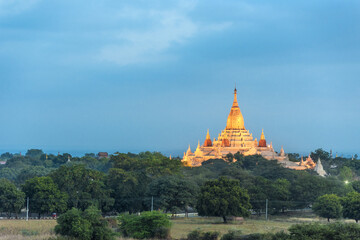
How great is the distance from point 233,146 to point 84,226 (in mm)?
88546

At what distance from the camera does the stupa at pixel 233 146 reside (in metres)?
126

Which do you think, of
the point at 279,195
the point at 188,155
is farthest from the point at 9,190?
the point at 188,155

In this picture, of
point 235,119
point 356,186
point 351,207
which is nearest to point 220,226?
point 351,207

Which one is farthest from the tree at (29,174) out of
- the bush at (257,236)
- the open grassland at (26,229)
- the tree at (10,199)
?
the bush at (257,236)

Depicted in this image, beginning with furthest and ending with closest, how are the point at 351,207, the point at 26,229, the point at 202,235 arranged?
the point at 351,207 < the point at 26,229 < the point at 202,235

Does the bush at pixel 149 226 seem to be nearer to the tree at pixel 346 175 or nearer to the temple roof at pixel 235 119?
the tree at pixel 346 175

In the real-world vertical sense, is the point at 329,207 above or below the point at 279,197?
below

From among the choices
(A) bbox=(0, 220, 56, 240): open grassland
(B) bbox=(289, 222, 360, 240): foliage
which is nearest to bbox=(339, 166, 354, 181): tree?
(A) bbox=(0, 220, 56, 240): open grassland

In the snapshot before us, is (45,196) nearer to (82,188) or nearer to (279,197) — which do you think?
(82,188)

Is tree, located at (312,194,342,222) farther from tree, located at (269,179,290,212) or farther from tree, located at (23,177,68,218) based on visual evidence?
tree, located at (23,177,68,218)

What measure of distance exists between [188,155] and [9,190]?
7153 centimetres

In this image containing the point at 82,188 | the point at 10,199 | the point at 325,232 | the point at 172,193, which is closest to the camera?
the point at 325,232

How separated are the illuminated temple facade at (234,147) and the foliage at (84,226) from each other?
74.4 meters

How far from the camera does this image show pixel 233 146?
13062 centimetres
